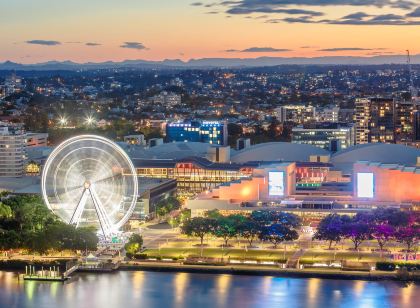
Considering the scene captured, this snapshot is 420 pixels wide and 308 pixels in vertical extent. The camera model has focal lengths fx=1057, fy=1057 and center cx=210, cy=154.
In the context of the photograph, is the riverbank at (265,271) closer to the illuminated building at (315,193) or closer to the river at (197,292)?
the river at (197,292)

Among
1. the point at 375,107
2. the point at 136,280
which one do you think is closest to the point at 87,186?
the point at 136,280

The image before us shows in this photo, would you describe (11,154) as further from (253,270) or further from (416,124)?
(416,124)

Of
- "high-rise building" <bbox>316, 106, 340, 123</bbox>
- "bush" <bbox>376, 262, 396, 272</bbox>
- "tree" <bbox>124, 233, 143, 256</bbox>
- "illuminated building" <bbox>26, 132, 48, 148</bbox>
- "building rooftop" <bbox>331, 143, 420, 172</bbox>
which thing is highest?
"high-rise building" <bbox>316, 106, 340, 123</bbox>

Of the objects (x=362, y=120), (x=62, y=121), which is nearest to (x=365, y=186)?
(x=362, y=120)

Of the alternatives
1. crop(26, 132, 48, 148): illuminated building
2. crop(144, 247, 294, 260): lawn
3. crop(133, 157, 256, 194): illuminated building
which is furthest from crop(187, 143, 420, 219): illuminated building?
crop(26, 132, 48, 148): illuminated building

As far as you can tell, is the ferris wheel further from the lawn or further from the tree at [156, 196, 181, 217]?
the tree at [156, 196, 181, 217]

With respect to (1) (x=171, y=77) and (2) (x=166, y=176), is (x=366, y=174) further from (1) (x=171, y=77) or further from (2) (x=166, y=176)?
(1) (x=171, y=77)

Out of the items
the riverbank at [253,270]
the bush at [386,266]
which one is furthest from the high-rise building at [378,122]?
the riverbank at [253,270]
